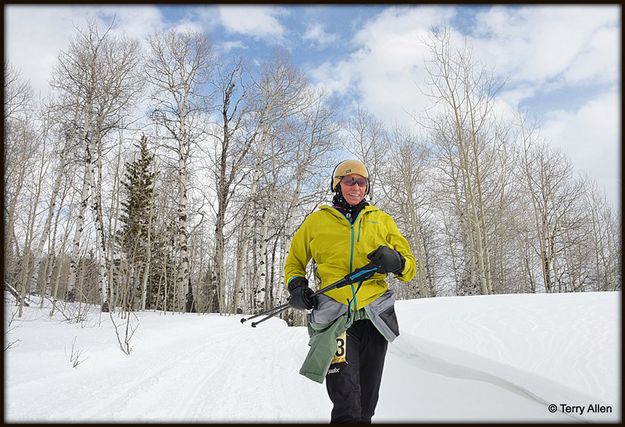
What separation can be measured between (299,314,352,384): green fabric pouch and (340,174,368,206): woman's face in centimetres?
69

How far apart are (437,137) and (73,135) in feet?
48.9

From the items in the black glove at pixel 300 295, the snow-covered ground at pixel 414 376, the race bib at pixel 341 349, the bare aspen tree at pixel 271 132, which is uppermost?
the bare aspen tree at pixel 271 132

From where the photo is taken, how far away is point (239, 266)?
13.8m

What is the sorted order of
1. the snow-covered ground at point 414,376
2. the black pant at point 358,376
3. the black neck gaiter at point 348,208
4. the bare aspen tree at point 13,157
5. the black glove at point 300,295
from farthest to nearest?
the bare aspen tree at point 13,157
the snow-covered ground at point 414,376
the black neck gaiter at point 348,208
the black glove at point 300,295
the black pant at point 358,376

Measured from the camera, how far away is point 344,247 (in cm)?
216

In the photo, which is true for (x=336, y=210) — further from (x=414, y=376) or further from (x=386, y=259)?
(x=414, y=376)

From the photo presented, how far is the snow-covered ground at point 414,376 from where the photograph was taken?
8.82 ft

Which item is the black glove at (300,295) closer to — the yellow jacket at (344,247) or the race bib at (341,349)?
the yellow jacket at (344,247)

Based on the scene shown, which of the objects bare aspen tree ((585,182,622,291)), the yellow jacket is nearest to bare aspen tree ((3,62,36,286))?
the yellow jacket

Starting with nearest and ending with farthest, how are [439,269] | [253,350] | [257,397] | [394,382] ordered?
[257,397] → [394,382] → [253,350] → [439,269]

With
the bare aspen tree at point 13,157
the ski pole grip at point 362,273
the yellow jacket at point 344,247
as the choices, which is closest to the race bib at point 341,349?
the yellow jacket at point 344,247

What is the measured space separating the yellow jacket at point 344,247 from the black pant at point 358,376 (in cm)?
19

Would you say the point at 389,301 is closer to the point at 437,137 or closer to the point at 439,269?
the point at 437,137

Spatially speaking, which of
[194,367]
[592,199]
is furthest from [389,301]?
[592,199]
